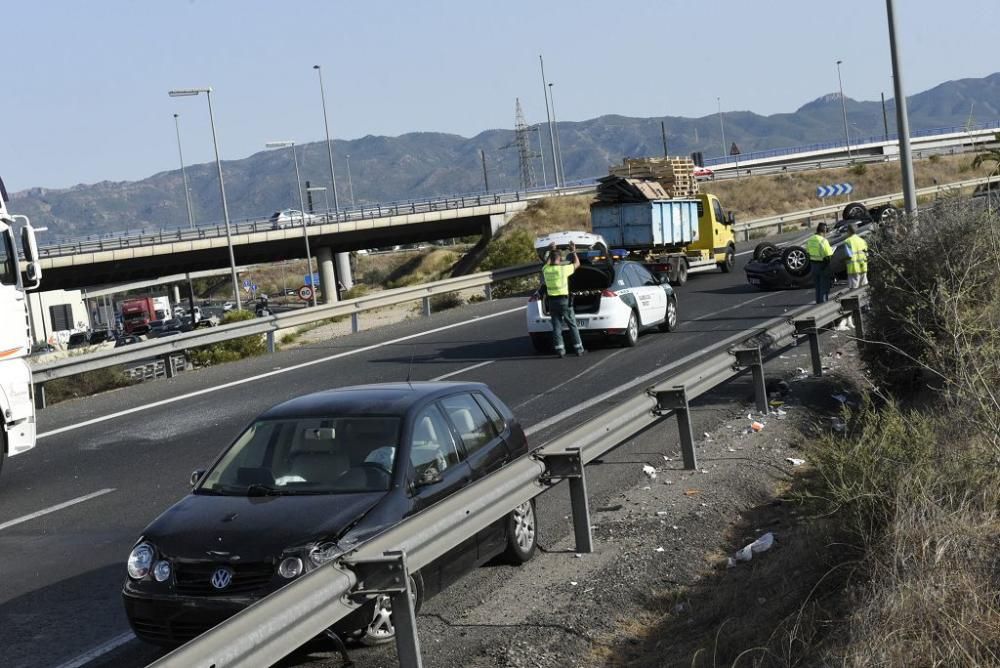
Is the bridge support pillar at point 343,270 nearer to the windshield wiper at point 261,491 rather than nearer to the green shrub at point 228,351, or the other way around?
the green shrub at point 228,351

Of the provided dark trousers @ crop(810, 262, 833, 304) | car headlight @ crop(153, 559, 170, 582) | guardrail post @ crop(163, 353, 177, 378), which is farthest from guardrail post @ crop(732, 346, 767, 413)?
guardrail post @ crop(163, 353, 177, 378)

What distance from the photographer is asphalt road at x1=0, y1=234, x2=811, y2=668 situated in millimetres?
8297

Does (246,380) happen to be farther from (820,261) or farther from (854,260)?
(820,261)

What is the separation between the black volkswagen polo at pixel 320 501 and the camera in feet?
21.7

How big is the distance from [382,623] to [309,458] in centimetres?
135

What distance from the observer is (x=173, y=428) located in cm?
1588

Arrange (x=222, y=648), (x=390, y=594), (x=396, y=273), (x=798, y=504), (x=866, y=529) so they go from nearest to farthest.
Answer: (x=222, y=648), (x=390, y=594), (x=866, y=529), (x=798, y=504), (x=396, y=273)

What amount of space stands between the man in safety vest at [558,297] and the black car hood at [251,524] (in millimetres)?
12666

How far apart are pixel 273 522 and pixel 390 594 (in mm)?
1385

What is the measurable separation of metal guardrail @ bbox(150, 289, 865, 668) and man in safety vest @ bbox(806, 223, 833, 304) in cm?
1207

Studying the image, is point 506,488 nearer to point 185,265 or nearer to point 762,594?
point 762,594

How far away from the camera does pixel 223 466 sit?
799 cm

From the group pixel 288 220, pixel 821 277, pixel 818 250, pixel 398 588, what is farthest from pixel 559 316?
pixel 288 220

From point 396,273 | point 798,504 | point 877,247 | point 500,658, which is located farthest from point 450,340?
point 396,273
